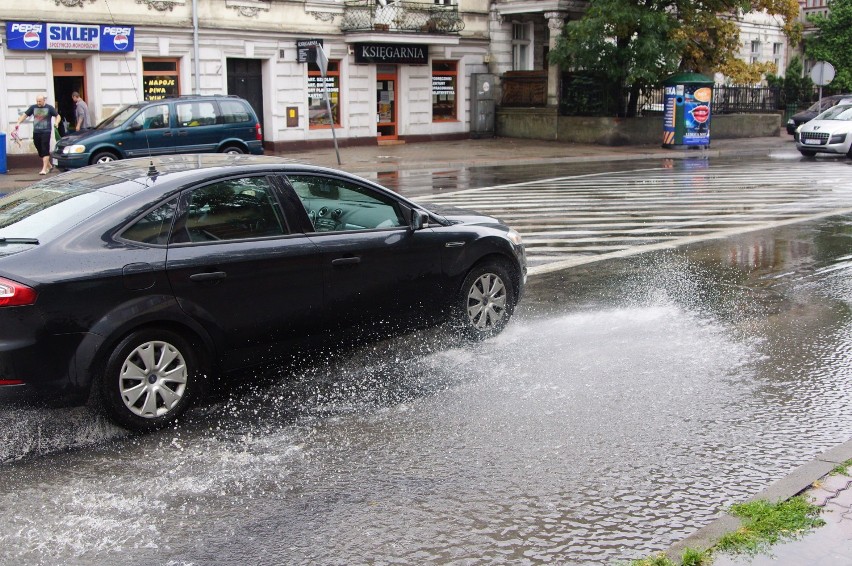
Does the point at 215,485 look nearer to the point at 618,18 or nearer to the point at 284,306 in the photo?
the point at 284,306

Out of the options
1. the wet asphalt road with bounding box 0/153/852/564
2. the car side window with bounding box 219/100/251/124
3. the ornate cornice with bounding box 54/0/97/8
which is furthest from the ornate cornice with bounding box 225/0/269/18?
the wet asphalt road with bounding box 0/153/852/564

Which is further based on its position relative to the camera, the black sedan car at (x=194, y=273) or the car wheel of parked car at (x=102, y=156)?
the car wheel of parked car at (x=102, y=156)

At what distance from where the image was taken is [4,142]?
23.3 m

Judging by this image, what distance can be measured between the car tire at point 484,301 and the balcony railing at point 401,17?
2432cm

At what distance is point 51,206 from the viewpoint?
20.5 ft

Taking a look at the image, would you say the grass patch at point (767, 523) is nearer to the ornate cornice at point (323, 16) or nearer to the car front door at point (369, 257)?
the car front door at point (369, 257)

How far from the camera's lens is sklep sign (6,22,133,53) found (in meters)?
23.7

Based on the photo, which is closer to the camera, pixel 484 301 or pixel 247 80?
pixel 484 301

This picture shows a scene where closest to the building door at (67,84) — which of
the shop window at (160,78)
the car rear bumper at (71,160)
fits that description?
the shop window at (160,78)

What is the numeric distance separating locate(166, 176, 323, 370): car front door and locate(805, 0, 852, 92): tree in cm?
4600

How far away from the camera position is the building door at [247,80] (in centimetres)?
2905

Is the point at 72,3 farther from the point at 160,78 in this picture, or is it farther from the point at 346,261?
the point at 346,261

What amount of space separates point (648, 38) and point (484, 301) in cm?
2479

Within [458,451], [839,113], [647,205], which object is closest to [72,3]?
Answer: [647,205]
